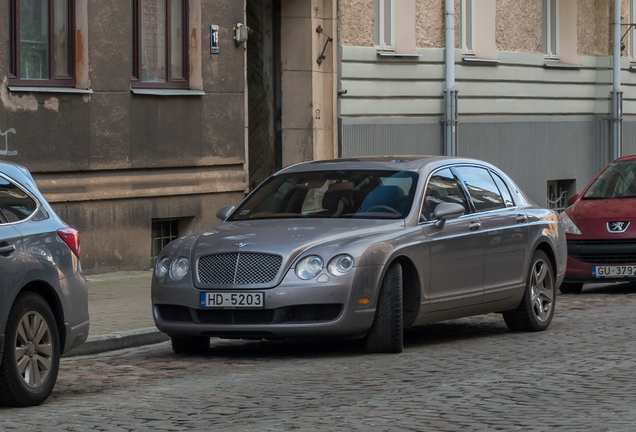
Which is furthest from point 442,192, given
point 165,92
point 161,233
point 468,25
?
point 468,25

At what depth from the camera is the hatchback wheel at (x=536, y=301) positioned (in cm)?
1116

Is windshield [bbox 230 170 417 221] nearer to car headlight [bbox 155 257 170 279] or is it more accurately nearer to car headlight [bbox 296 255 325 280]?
car headlight [bbox 296 255 325 280]

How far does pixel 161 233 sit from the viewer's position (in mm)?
17625

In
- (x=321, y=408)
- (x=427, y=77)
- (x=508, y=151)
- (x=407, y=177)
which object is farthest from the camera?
(x=508, y=151)

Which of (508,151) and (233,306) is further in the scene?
(508,151)

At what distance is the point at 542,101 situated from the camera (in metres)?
25.5

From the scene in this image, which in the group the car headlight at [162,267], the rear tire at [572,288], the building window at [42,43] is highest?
the building window at [42,43]

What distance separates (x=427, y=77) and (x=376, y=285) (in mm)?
13614

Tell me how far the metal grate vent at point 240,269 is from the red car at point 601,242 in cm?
664

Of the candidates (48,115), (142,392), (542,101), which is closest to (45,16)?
(48,115)

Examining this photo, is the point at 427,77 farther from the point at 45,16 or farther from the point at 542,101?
the point at 45,16

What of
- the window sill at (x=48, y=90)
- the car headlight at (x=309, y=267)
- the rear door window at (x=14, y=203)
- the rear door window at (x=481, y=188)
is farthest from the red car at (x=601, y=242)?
the rear door window at (x=14, y=203)

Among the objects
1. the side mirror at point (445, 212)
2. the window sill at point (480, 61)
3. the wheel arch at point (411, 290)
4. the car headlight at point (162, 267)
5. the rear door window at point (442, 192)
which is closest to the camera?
the car headlight at point (162, 267)

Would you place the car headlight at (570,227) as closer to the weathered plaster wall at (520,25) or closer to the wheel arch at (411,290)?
the wheel arch at (411,290)
